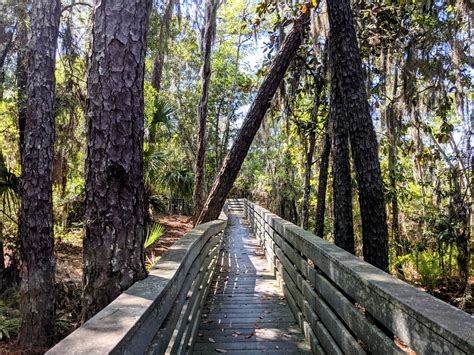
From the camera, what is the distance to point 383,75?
7.70 metres

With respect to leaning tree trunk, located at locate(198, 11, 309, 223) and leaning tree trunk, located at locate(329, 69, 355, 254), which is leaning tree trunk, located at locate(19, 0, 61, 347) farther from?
leaning tree trunk, located at locate(329, 69, 355, 254)

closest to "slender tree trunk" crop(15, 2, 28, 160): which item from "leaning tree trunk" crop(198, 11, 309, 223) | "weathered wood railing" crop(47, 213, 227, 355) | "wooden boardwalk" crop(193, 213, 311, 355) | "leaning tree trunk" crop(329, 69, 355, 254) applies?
"leaning tree trunk" crop(198, 11, 309, 223)

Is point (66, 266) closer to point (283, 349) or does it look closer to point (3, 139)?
point (3, 139)

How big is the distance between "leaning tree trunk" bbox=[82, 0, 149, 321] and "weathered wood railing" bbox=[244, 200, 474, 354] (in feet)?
4.79

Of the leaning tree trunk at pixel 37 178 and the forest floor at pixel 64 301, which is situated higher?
the leaning tree trunk at pixel 37 178

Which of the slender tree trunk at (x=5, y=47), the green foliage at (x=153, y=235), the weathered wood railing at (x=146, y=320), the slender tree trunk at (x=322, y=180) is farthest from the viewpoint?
the slender tree trunk at (x=322, y=180)

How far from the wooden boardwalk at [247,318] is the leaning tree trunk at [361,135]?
4.40ft

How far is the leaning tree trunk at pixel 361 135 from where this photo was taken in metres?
4.04

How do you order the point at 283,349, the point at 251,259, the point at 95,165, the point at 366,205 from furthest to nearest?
the point at 251,259
the point at 366,205
the point at 283,349
the point at 95,165

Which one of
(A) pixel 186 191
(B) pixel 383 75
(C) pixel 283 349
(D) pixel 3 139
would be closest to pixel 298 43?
(B) pixel 383 75

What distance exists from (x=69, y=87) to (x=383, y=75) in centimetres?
→ 626

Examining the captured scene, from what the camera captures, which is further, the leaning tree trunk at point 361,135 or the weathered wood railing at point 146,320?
the leaning tree trunk at point 361,135

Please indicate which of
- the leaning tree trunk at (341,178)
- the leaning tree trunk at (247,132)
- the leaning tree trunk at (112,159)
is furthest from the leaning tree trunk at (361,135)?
the leaning tree trunk at (247,132)

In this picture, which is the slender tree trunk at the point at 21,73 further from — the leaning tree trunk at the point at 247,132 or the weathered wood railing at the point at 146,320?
the weathered wood railing at the point at 146,320
